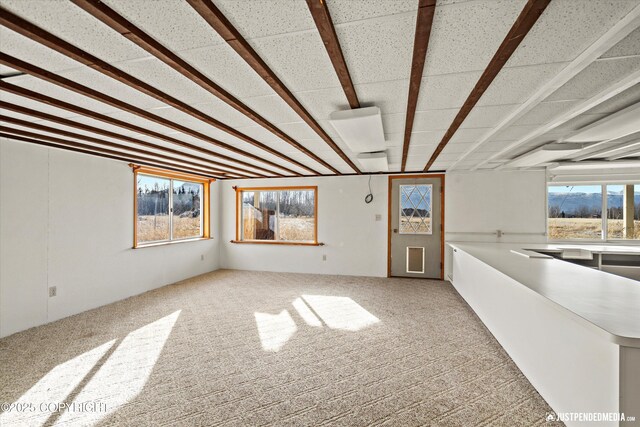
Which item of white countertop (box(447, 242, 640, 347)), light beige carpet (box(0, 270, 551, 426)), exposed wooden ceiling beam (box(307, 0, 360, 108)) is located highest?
exposed wooden ceiling beam (box(307, 0, 360, 108))

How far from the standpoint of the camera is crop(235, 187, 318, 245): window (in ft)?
21.2

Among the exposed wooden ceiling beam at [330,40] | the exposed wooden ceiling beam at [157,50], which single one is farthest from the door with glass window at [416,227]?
the exposed wooden ceiling beam at [330,40]

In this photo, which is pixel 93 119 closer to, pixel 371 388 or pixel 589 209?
pixel 371 388

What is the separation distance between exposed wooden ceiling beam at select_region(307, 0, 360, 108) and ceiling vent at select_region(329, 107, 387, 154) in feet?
0.87

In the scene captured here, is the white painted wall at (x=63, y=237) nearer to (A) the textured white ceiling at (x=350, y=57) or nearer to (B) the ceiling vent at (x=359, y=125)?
(A) the textured white ceiling at (x=350, y=57)

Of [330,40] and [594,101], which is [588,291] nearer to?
[594,101]

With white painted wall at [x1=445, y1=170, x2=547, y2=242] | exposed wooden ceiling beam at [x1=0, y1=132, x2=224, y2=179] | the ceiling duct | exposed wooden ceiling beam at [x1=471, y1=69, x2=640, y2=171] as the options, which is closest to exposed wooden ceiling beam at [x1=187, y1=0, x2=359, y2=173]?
exposed wooden ceiling beam at [x1=471, y1=69, x2=640, y2=171]

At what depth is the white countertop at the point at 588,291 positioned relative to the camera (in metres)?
1.38

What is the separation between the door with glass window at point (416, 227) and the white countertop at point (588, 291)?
2498 mm

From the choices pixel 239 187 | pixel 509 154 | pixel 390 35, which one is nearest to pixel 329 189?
pixel 239 187

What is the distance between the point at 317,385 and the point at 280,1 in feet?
8.08

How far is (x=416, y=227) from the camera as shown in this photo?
5863 millimetres

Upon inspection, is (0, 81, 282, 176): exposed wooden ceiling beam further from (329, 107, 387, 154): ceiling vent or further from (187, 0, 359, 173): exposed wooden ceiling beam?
(329, 107, 387, 154): ceiling vent

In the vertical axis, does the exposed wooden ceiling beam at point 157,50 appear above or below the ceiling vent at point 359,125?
above
